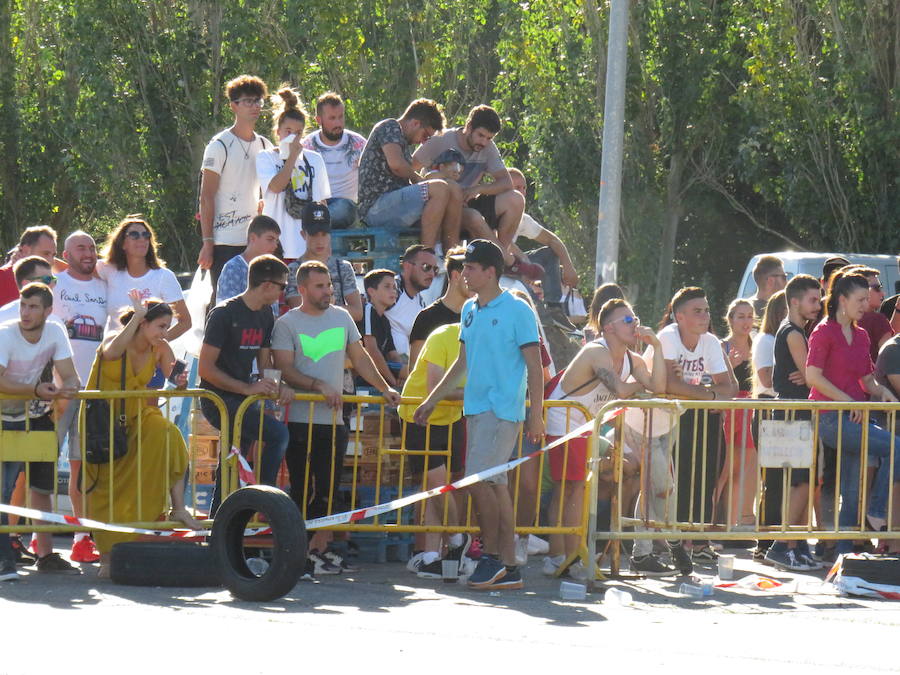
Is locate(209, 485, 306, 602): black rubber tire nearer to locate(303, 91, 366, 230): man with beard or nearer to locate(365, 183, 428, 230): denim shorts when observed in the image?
locate(365, 183, 428, 230): denim shorts

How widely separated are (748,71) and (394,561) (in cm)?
1976

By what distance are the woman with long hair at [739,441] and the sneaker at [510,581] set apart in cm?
154

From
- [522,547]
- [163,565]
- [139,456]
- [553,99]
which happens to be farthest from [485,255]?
[553,99]

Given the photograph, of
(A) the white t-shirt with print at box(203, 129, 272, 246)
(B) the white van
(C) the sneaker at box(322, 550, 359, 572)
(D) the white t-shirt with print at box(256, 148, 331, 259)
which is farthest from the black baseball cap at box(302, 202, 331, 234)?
(B) the white van

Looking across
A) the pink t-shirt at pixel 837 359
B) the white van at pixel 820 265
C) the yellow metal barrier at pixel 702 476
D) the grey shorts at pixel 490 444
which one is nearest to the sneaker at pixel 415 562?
the grey shorts at pixel 490 444

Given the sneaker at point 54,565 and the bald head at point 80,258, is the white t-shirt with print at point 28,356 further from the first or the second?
the bald head at point 80,258

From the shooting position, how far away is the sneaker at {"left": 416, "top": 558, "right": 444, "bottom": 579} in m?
9.73

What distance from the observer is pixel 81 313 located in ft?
35.2

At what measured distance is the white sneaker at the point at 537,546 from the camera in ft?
36.6

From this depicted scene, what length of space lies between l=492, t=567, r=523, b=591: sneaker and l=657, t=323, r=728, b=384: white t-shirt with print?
2.17 metres

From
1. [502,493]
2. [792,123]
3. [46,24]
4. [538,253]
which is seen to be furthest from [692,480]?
[46,24]

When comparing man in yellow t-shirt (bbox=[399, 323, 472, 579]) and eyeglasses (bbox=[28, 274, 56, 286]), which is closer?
man in yellow t-shirt (bbox=[399, 323, 472, 579])

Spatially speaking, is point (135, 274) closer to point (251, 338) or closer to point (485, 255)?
point (251, 338)

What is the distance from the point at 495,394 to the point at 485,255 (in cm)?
79
